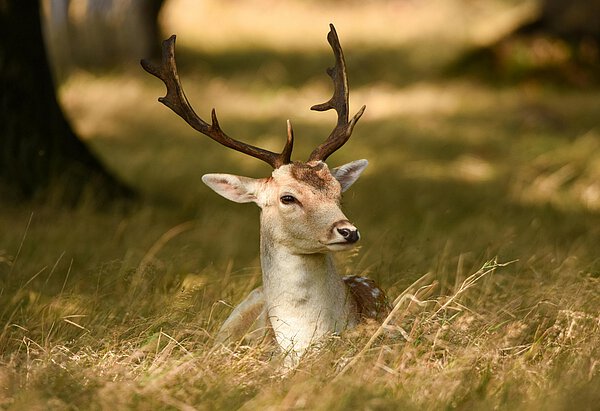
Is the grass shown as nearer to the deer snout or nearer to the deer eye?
the deer snout

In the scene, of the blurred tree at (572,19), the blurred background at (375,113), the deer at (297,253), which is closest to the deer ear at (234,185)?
the deer at (297,253)

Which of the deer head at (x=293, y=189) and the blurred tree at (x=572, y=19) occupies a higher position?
the deer head at (x=293, y=189)

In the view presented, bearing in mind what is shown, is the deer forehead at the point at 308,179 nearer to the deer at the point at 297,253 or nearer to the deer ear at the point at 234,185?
the deer at the point at 297,253

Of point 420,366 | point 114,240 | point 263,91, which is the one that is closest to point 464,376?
point 420,366

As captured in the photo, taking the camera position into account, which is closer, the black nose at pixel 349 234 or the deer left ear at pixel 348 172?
the black nose at pixel 349 234

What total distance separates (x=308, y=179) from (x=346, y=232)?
423 millimetres

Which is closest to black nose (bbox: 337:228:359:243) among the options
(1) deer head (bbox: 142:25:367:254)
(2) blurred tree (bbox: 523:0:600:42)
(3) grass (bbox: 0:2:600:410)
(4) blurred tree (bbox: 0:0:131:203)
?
(1) deer head (bbox: 142:25:367:254)

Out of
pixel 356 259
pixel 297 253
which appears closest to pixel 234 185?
pixel 297 253

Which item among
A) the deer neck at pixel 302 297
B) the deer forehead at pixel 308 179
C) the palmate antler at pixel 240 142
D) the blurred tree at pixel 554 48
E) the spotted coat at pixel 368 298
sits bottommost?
the blurred tree at pixel 554 48

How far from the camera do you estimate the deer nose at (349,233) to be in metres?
4.65

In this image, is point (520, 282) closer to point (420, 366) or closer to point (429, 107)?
point (420, 366)

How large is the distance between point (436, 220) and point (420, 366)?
4119 mm

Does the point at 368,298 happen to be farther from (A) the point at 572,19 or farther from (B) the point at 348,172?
(A) the point at 572,19

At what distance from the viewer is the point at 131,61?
15.6 m
